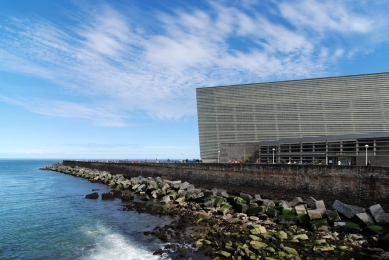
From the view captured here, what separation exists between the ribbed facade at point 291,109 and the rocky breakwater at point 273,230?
38.8m

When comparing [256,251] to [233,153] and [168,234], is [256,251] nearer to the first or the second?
[168,234]

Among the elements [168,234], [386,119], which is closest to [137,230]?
[168,234]

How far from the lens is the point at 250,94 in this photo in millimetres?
58906

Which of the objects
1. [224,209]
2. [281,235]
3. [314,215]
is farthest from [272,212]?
[281,235]

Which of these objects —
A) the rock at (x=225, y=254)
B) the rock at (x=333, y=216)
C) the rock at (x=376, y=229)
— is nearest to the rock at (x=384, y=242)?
the rock at (x=376, y=229)

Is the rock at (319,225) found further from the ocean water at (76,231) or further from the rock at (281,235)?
the ocean water at (76,231)

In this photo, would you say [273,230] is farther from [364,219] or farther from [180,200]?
[180,200]

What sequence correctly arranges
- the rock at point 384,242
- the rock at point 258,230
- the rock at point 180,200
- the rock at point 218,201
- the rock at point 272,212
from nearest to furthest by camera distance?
1. the rock at point 384,242
2. the rock at point 258,230
3. the rock at point 272,212
4. the rock at point 218,201
5. the rock at point 180,200

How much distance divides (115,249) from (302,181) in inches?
606

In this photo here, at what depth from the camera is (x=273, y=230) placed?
1413 cm

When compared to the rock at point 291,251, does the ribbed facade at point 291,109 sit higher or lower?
higher

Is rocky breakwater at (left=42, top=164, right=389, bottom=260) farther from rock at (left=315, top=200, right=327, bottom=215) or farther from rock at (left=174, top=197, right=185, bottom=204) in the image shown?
rock at (left=174, top=197, right=185, bottom=204)

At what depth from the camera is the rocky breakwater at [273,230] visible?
37.0ft

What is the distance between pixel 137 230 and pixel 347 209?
40.7 feet
